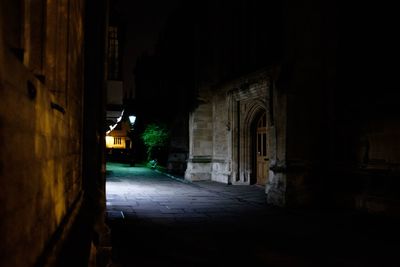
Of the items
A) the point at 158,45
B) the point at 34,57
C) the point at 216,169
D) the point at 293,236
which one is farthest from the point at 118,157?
the point at 34,57

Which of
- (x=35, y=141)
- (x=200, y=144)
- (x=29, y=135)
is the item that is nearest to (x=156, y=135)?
(x=200, y=144)

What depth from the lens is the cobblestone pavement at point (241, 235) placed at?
5.92m

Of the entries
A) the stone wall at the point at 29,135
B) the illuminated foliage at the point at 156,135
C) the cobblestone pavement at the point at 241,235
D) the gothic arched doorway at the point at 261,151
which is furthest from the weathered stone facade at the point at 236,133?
the stone wall at the point at 29,135

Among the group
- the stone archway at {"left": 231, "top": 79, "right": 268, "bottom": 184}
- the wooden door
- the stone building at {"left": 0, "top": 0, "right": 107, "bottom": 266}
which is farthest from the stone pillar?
the stone building at {"left": 0, "top": 0, "right": 107, "bottom": 266}

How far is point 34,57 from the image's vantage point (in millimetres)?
2824

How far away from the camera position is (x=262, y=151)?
17.0 metres

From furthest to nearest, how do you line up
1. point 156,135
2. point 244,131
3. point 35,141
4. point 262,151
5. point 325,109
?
point 156,135 < point 244,131 < point 262,151 < point 325,109 < point 35,141

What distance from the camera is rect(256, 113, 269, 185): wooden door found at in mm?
16566

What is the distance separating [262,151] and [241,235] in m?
9.66

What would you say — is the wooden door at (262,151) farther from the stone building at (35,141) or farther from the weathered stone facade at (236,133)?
the stone building at (35,141)

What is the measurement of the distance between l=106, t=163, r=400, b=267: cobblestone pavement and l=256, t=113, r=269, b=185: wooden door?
15.1 feet

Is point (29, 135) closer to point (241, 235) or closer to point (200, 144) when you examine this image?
point (241, 235)

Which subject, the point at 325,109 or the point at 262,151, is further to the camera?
the point at 262,151

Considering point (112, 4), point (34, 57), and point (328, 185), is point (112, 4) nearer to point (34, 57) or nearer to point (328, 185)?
point (328, 185)
